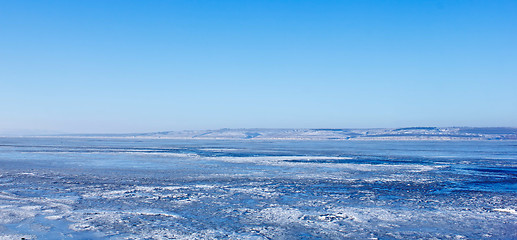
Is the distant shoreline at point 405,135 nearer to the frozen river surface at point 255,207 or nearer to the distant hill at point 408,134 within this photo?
the distant hill at point 408,134

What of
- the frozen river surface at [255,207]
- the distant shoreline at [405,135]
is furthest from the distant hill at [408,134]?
the frozen river surface at [255,207]

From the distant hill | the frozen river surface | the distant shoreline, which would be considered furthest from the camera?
the distant hill

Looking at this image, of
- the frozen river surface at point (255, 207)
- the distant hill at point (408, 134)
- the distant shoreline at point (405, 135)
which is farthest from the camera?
the distant hill at point (408, 134)

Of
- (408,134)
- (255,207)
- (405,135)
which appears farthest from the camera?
(408,134)

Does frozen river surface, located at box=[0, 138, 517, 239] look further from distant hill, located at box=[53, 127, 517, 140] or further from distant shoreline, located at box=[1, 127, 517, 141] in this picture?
distant hill, located at box=[53, 127, 517, 140]

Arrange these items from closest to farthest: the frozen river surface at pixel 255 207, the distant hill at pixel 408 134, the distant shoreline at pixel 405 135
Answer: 1. the frozen river surface at pixel 255 207
2. the distant shoreline at pixel 405 135
3. the distant hill at pixel 408 134

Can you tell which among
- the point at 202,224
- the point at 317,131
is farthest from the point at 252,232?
the point at 317,131

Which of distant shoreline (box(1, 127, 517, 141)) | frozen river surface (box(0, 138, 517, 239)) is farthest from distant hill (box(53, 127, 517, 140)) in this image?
frozen river surface (box(0, 138, 517, 239))

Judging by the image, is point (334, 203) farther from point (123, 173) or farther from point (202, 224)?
point (123, 173)

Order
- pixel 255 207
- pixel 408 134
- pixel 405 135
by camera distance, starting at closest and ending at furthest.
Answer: pixel 255 207
pixel 405 135
pixel 408 134

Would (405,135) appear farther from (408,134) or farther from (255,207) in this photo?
(255,207)

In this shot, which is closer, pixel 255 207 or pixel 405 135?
pixel 255 207

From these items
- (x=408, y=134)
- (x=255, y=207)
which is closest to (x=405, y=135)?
(x=408, y=134)
